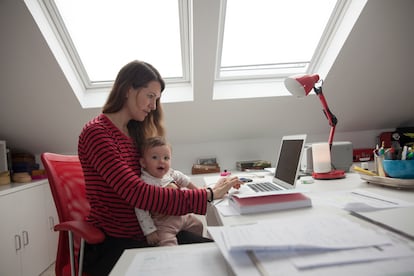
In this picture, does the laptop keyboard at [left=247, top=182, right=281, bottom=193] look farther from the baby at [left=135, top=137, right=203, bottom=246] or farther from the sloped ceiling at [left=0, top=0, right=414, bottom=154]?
the sloped ceiling at [left=0, top=0, right=414, bottom=154]

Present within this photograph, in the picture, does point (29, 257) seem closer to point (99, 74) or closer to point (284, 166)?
point (99, 74)

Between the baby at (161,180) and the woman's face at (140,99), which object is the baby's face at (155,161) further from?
the woman's face at (140,99)

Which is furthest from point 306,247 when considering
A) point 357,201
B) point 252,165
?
point 252,165

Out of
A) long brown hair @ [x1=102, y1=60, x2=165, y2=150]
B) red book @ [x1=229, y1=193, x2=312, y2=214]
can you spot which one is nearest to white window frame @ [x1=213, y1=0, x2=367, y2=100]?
long brown hair @ [x1=102, y1=60, x2=165, y2=150]

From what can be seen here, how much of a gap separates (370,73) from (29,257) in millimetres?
3291

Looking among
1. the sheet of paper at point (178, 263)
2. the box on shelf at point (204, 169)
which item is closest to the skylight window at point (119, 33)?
the box on shelf at point (204, 169)

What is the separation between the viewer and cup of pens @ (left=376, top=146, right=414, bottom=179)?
3.43 ft

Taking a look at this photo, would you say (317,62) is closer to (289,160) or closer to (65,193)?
(289,160)

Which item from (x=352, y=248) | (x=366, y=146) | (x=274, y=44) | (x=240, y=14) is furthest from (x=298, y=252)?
(x=366, y=146)

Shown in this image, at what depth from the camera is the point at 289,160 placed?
3.92 ft

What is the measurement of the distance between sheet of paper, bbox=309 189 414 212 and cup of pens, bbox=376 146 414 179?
6.9 inches

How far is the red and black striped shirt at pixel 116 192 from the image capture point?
0.94 meters

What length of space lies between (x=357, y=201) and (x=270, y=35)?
1860mm

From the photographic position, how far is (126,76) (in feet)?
3.82
